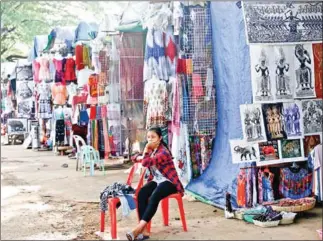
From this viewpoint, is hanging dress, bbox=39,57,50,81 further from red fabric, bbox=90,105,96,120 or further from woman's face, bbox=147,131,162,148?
woman's face, bbox=147,131,162,148

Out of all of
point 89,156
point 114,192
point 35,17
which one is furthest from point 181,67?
point 35,17

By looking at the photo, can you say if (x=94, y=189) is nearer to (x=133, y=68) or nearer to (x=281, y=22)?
(x=133, y=68)

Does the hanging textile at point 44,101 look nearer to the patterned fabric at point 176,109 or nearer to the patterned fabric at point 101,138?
the patterned fabric at point 101,138

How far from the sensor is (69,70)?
34.7 ft

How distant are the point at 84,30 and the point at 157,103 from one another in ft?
12.2

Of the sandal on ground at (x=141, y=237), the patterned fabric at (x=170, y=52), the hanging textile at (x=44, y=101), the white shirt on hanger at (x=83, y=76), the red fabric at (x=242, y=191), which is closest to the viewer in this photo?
the sandal on ground at (x=141, y=237)

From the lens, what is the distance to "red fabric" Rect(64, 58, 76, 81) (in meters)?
10.5

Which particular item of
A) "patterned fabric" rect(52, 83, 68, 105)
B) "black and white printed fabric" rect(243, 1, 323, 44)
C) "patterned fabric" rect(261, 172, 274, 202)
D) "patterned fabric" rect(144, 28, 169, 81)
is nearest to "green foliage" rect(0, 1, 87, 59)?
"patterned fabric" rect(52, 83, 68, 105)

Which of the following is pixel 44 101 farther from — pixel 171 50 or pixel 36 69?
pixel 171 50

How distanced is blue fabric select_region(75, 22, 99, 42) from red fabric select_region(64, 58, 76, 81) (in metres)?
1.01

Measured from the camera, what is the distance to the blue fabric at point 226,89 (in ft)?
16.3

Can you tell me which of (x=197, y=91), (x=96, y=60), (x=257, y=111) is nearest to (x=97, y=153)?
(x=96, y=60)

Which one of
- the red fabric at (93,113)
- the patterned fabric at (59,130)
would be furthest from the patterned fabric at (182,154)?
the patterned fabric at (59,130)

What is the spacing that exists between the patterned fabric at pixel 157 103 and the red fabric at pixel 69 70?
14.5 feet
